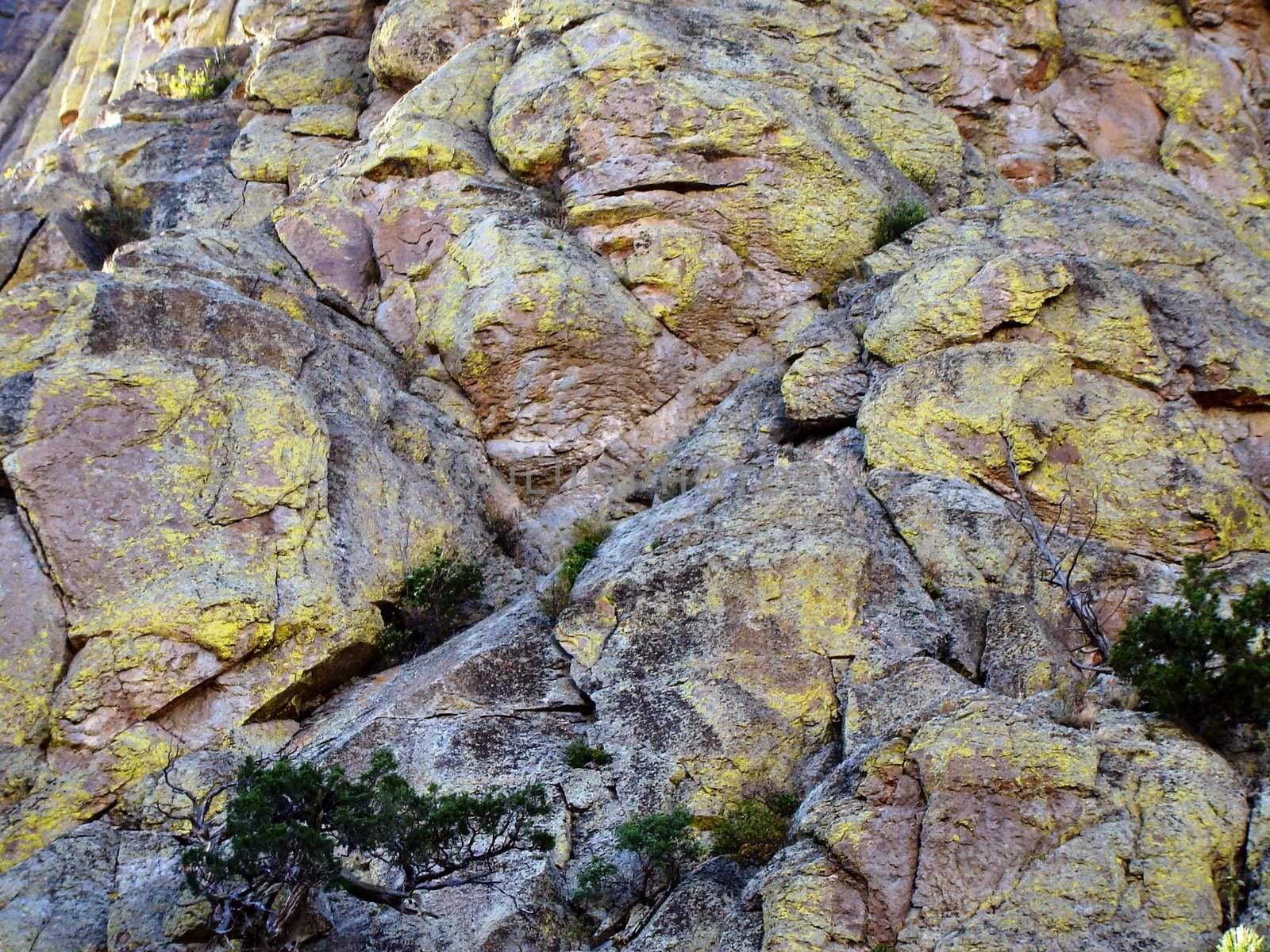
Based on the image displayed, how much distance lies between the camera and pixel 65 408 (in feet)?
40.5

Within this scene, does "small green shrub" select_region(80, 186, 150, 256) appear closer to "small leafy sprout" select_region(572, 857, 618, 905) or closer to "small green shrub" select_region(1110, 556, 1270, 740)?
"small leafy sprout" select_region(572, 857, 618, 905)

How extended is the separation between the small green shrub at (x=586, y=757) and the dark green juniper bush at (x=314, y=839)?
1.42 metres

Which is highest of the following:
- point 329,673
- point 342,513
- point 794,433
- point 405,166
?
point 405,166

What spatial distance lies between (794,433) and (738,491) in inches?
93.8

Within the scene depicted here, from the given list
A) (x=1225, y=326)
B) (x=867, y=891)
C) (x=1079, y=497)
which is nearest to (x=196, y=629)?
(x=867, y=891)

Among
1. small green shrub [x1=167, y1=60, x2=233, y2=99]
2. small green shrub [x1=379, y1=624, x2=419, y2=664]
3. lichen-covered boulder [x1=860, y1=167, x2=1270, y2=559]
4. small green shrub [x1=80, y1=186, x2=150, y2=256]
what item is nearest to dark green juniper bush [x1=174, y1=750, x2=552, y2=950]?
small green shrub [x1=379, y1=624, x2=419, y2=664]

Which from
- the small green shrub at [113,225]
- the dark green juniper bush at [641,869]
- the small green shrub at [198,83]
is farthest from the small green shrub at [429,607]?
the small green shrub at [198,83]

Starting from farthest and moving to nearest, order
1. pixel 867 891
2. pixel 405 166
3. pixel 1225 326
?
1. pixel 405 166
2. pixel 1225 326
3. pixel 867 891

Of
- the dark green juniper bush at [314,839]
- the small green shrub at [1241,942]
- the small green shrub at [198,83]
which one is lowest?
the small green shrub at [1241,942]

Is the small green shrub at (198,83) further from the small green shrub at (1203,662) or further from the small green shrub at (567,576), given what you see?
the small green shrub at (1203,662)

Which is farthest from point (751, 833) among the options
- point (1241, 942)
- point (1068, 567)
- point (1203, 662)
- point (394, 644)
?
point (394, 644)

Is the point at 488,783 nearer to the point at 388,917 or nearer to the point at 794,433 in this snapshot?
the point at 388,917

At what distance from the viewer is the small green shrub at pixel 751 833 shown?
9430 millimetres

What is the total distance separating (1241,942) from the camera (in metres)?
6.66
